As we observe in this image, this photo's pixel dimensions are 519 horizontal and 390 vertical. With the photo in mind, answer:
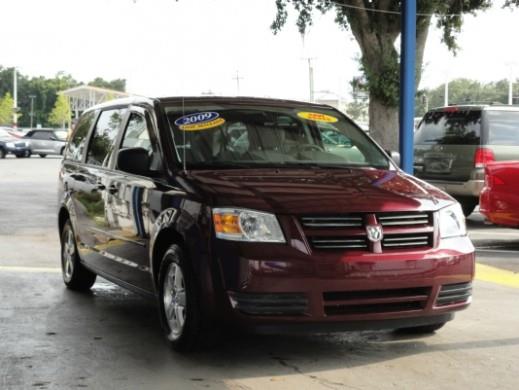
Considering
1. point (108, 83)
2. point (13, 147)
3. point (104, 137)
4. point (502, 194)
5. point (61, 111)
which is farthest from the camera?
point (108, 83)

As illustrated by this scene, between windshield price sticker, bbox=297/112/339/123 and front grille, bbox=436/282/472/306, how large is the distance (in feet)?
5.97

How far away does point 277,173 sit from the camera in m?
5.43

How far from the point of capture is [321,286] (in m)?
4.66

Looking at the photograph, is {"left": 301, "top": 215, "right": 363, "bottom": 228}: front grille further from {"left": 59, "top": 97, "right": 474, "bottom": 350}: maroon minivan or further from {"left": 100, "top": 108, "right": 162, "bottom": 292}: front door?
{"left": 100, "top": 108, "right": 162, "bottom": 292}: front door

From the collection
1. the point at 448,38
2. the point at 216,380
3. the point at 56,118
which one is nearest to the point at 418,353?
the point at 216,380

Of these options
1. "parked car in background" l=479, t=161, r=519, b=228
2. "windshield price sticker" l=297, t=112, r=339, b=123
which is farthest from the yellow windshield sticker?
"parked car in background" l=479, t=161, r=519, b=228

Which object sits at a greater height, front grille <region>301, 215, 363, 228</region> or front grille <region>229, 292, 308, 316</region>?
front grille <region>301, 215, 363, 228</region>

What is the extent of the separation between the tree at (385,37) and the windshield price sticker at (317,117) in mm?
10423

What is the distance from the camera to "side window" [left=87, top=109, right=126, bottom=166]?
22.2ft

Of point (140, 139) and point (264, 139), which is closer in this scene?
point (264, 139)

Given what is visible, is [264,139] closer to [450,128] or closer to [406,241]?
[406,241]

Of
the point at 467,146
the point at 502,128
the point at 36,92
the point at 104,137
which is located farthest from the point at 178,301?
the point at 36,92

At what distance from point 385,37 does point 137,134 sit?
11451mm

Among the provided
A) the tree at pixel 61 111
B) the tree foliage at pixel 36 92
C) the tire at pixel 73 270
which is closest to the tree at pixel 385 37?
the tire at pixel 73 270
